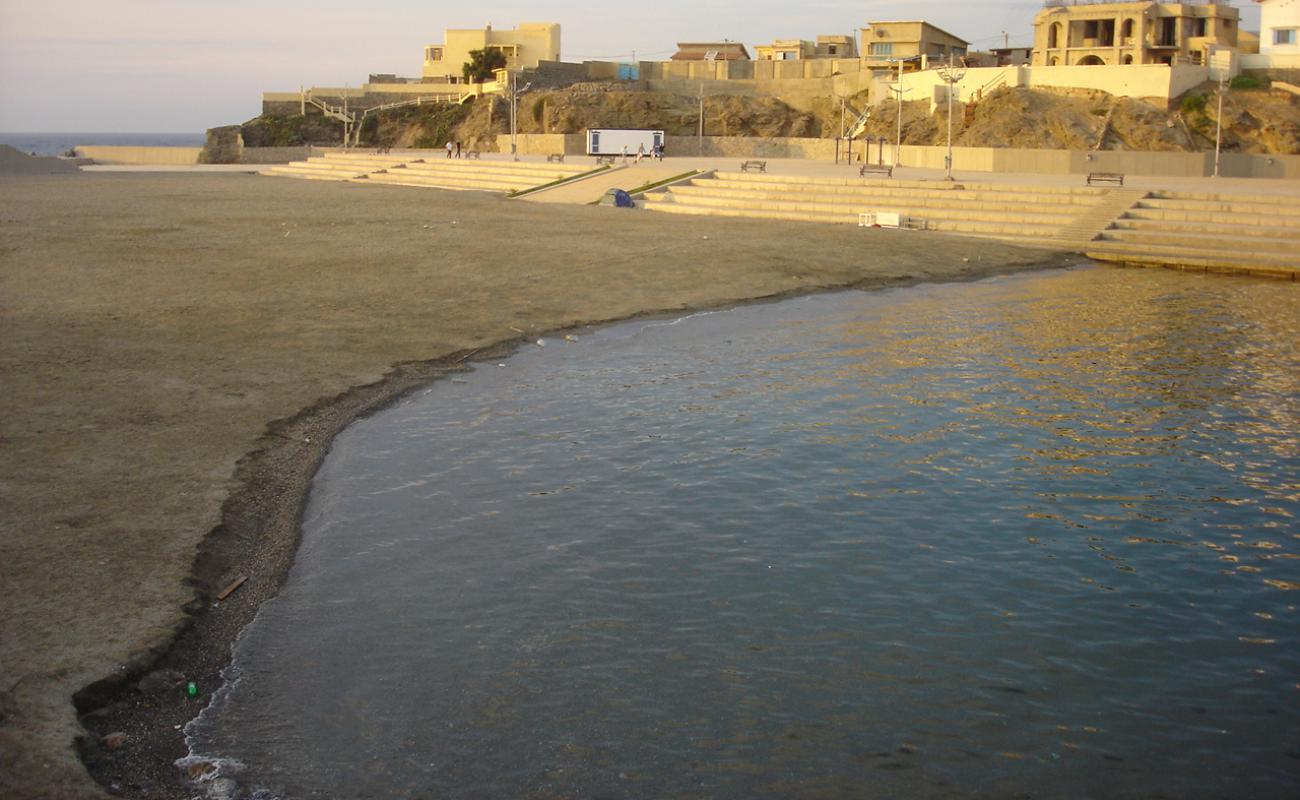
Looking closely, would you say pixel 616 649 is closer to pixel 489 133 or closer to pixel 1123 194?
pixel 1123 194

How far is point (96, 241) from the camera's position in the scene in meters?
24.0

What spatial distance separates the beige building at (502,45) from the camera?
87.3m

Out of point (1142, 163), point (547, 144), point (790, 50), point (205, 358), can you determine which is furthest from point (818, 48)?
point (205, 358)

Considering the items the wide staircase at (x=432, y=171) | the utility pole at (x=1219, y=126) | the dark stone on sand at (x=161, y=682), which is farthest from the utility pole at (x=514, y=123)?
the dark stone on sand at (x=161, y=682)

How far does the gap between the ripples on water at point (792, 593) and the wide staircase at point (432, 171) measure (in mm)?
30412

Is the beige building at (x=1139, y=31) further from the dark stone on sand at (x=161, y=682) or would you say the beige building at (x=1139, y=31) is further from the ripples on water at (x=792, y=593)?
the dark stone on sand at (x=161, y=682)

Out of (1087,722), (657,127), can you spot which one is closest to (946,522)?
(1087,722)

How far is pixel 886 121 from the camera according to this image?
5656 centimetres

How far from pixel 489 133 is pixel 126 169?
65.9ft

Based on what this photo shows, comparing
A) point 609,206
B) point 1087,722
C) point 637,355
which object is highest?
point 609,206

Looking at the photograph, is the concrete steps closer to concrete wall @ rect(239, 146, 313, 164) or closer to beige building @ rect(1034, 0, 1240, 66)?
concrete wall @ rect(239, 146, 313, 164)

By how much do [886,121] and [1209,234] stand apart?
3144 centimetres

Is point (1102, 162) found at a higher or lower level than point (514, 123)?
lower

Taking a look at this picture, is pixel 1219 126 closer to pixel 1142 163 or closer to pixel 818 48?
pixel 1142 163
